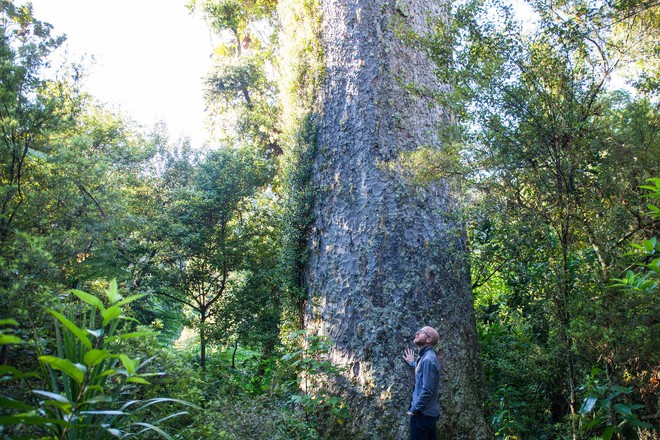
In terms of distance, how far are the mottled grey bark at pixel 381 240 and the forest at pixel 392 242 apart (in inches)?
1.1

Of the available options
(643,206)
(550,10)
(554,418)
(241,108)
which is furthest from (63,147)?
(241,108)

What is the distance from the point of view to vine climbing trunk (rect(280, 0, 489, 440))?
213 inches

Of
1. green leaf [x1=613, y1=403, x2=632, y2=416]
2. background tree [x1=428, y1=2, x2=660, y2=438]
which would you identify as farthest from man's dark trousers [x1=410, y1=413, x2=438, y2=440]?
green leaf [x1=613, y1=403, x2=632, y2=416]

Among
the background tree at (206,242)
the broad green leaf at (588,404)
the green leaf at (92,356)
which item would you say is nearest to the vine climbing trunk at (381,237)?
the broad green leaf at (588,404)

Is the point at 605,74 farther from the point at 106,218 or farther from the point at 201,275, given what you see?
the point at 201,275

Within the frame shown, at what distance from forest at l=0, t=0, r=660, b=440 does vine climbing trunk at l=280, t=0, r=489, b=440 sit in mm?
28

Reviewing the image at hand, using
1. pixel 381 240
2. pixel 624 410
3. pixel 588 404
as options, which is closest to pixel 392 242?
pixel 381 240

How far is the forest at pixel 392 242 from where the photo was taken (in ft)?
12.4

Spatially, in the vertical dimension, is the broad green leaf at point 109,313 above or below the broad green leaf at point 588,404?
above

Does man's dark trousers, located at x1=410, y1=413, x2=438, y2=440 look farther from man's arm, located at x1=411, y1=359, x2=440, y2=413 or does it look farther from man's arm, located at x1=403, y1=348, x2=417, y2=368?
man's arm, located at x1=403, y1=348, x2=417, y2=368

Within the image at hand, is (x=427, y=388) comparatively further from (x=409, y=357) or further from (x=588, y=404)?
(x=588, y=404)

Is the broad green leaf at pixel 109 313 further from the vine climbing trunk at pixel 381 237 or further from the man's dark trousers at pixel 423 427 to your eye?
the vine climbing trunk at pixel 381 237

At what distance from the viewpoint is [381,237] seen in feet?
19.6

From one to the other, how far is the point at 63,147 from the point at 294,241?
341 centimetres
